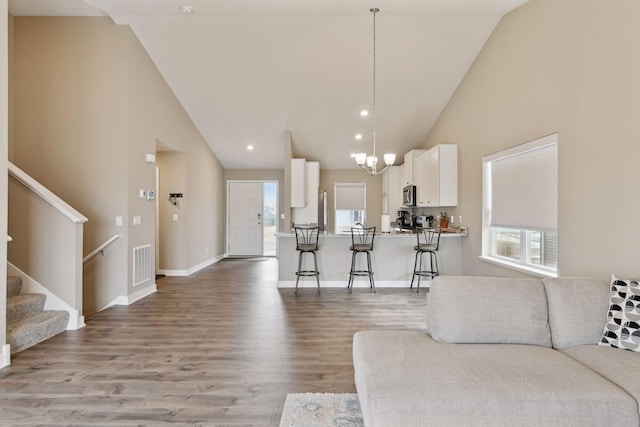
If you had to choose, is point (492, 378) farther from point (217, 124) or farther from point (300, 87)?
point (217, 124)

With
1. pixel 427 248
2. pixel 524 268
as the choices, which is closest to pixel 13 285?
pixel 427 248

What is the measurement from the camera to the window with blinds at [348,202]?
9.30 meters

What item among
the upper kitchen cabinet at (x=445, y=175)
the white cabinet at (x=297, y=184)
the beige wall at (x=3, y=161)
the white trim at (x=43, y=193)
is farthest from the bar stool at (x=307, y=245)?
the beige wall at (x=3, y=161)

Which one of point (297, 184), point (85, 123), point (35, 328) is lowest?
point (35, 328)

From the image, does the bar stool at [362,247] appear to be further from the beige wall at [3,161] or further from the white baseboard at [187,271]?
the beige wall at [3,161]

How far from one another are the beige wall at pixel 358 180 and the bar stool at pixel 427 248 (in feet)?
11.1

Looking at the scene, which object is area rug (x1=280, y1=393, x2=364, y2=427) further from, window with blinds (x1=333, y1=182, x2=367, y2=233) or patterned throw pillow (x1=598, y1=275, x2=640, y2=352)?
window with blinds (x1=333, y1=182, x2=367, y2=233)

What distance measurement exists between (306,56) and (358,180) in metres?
4.40

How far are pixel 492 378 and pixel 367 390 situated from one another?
0.58m

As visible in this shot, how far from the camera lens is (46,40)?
4680mm

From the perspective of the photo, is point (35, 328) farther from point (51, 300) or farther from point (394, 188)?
point (394, 188)

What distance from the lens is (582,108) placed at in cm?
318

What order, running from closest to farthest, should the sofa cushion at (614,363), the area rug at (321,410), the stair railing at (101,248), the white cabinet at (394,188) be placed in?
the sofa cushion at (614,363), the area rug at (321,410), the stair railing at (101,248), the white cabinet at (394,188)

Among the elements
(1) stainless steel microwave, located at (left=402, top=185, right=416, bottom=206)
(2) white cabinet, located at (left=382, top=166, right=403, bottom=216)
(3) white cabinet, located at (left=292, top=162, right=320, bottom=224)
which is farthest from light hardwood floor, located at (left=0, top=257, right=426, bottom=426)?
(2) white cabinet, located at (left=382, top=166, right=403, bottom=216)
